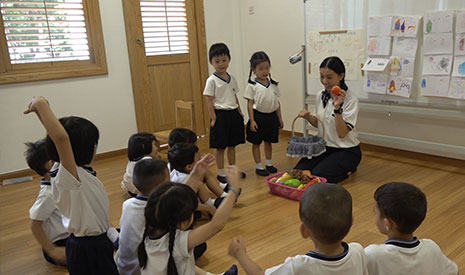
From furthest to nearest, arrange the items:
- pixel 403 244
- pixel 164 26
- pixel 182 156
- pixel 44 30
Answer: pixel 164 26
pixel 44 30
pixel 182 156
pixel 403 244

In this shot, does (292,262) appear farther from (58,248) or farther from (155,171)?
(58,248)

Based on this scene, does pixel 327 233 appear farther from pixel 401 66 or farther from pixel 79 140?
pixel 401 66

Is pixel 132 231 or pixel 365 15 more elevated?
pixel 365 15

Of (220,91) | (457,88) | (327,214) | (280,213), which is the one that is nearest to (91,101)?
(220,91)

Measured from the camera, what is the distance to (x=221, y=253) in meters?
2.18

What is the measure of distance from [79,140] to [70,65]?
9.54 ft

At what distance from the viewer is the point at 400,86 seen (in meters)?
3.40

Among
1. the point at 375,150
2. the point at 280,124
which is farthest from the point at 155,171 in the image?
the point at 375,150

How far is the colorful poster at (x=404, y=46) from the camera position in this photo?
327cm

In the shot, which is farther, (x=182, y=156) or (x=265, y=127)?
(x=265, y=127)

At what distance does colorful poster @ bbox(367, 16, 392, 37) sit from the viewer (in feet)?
11.1

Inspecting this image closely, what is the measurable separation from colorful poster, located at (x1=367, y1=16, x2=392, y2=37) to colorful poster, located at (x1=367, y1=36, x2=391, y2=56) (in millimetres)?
42

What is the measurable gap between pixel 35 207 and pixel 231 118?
68.0 inches

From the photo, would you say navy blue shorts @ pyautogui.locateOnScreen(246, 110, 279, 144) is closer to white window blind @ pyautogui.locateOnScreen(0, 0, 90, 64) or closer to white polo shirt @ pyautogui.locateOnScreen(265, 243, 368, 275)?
white window blind @ pyautogui.locateOnScreen(0, 0, 90, 64)
